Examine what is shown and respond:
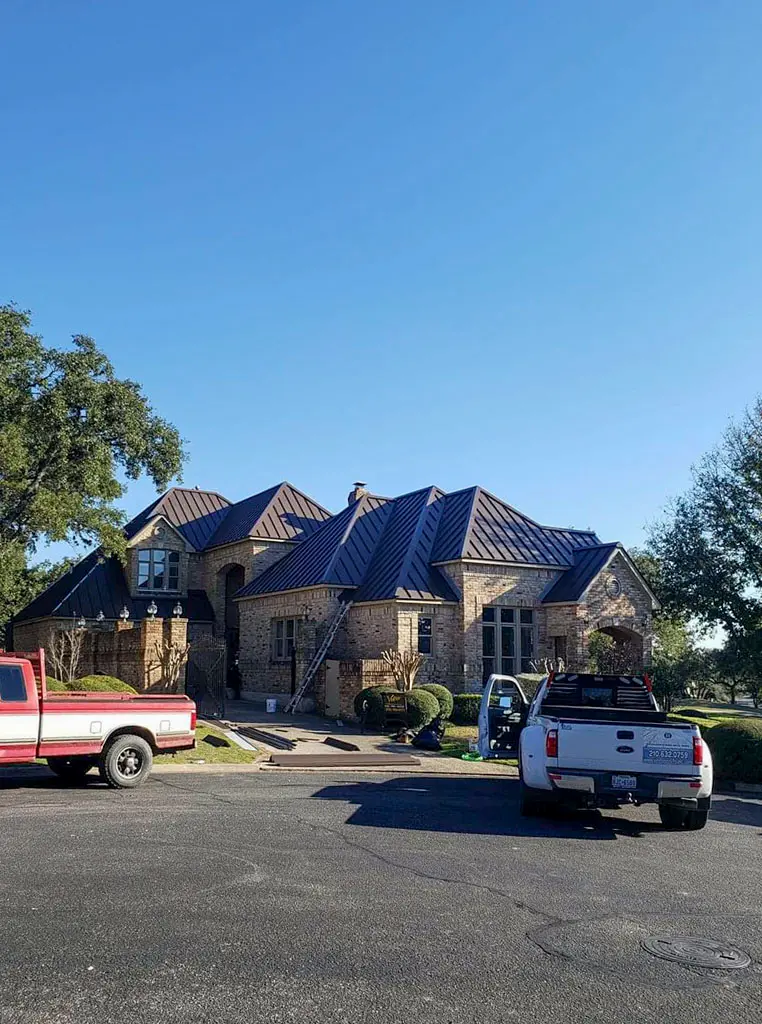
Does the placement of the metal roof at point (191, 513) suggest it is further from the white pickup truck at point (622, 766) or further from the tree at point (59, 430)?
the white pickup truck at point (622, 766)

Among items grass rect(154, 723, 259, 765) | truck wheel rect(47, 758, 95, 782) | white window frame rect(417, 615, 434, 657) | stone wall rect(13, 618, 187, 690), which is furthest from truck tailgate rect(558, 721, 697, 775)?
white window frame rect(417, 615, 434, 657)

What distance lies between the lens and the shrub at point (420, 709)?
23844mm

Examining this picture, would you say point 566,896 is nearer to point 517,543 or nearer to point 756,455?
point 517,543

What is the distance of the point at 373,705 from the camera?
79.8 ft

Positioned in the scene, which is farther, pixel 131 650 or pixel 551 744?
pixel 131 650

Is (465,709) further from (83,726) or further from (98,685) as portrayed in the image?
(83,726)

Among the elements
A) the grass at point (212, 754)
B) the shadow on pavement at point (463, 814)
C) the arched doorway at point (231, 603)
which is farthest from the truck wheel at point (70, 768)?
the arched doorway at point (231, 603)

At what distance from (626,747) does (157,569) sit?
28.3 metres

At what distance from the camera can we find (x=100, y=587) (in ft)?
116

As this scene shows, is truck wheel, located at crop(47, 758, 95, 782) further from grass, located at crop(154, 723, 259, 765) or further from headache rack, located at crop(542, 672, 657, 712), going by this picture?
headache rack, located at crop(542, 672, 657, 712)

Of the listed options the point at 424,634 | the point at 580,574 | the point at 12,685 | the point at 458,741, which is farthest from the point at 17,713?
the point at 580,574

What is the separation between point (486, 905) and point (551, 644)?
931 inches

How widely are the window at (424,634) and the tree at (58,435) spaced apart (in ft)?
33.3

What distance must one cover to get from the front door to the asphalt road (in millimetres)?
15134
